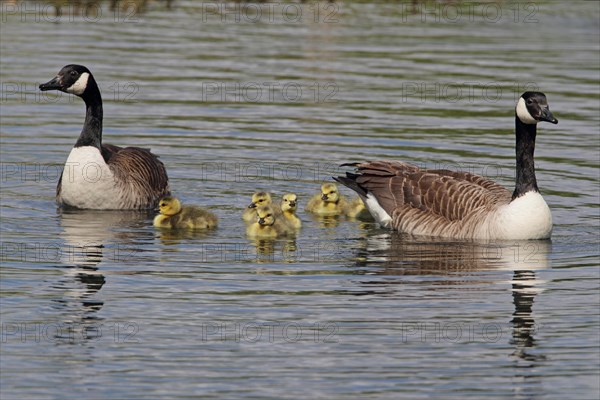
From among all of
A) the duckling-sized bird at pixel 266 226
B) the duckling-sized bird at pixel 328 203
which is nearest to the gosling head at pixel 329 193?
the duckling-sized bird at pixel 328 203

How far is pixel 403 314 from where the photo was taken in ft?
38.9

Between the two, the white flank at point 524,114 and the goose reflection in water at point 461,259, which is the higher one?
the white flank at point 524,114

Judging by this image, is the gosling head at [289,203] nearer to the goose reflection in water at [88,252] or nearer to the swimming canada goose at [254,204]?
the swimming canada goose at [254,204]

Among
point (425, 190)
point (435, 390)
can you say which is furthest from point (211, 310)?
point (425, 190)

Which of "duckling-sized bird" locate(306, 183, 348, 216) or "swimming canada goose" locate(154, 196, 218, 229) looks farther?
"duckling-sized bird" locate(306, 183, 348, 216)

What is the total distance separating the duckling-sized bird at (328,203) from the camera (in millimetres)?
16250

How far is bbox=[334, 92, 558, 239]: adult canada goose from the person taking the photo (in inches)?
589

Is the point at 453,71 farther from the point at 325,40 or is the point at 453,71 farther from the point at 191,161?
the point at 191,161

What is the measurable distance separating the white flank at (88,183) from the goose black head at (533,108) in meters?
5.00

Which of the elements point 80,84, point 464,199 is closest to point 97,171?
point 80,84

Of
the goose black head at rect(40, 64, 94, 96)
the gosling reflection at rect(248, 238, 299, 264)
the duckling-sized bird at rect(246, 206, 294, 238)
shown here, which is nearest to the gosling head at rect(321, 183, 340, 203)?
the duckling-sized bird at rect(246, 206, 294, 238)

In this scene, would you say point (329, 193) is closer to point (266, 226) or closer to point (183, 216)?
point (266, 226)

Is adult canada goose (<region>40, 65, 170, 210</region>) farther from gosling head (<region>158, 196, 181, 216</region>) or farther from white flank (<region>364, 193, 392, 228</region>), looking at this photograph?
white flank (<region>364, 193, 392, 228</region>)

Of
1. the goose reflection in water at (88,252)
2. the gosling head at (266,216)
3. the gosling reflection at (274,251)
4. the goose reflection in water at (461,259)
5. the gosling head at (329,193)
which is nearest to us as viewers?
the goose reflection in water at (88,252)
